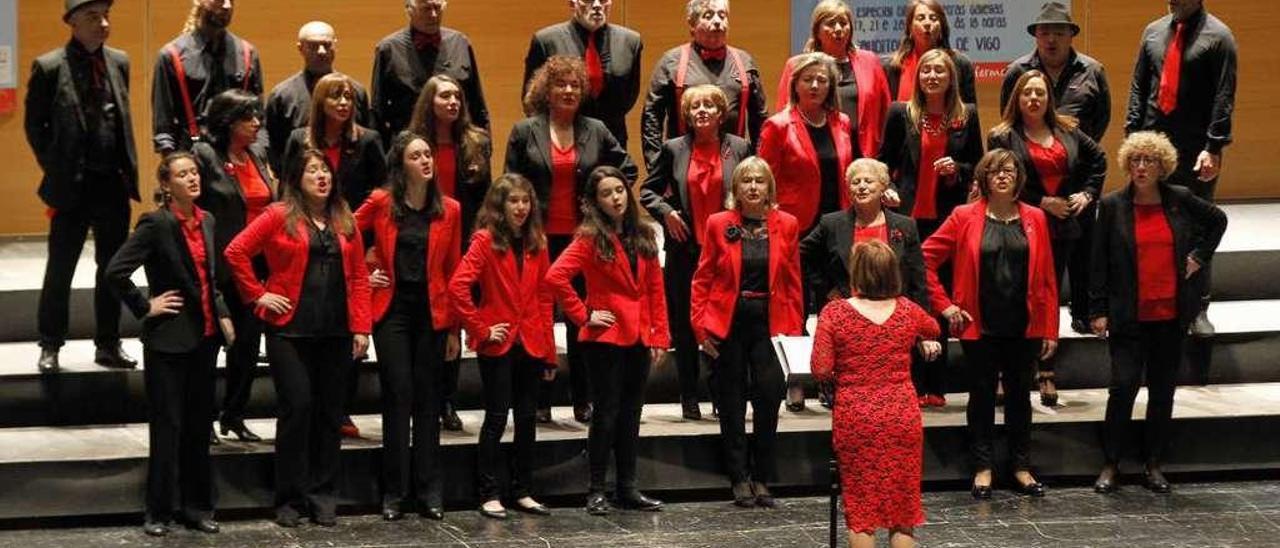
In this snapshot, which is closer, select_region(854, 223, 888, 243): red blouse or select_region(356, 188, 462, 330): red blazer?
select_region(356, 188, 462, 330): red blazer

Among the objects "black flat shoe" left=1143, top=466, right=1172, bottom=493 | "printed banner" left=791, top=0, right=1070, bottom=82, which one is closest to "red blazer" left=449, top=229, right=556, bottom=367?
"black flat shoe" left=1143, top=466, right=1172, bottom=493

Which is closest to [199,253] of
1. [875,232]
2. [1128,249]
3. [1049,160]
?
[875,232]

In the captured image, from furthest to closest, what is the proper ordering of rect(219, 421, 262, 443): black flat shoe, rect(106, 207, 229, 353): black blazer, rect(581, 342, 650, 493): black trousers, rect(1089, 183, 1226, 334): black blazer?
rect(1089, 183, 1226, 334): black blazer, rect(219, 421, 262, 443): black flat shoe, rect(581, 342, 650, 493): black trousers, rect(106, 207, 229, 353): black blazer

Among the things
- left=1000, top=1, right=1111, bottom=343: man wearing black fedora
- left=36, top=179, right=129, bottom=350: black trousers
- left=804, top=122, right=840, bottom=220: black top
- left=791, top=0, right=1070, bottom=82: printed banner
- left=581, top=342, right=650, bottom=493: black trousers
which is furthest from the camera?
left=791, top=0, right=1070, bottom=82: printed banner

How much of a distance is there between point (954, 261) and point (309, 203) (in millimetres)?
2636

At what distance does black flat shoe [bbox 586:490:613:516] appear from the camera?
26.0 ft

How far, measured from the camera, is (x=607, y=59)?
872 centimetres

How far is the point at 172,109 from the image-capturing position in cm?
822

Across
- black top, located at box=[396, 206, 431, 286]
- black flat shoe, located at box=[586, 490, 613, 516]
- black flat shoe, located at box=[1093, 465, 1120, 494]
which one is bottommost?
black flat shoe, located at box=[586, 490, 613, 516]

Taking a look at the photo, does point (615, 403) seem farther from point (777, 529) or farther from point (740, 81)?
point (740, 81)

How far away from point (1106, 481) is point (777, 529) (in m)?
1.53

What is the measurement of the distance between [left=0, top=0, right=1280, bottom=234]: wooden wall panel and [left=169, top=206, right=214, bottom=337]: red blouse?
12.4ft

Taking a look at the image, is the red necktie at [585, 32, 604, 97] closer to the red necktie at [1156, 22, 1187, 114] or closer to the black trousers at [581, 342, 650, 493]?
the black trousers at [581, 342, 650, 493]

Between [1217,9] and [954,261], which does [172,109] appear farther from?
[1217,9]
